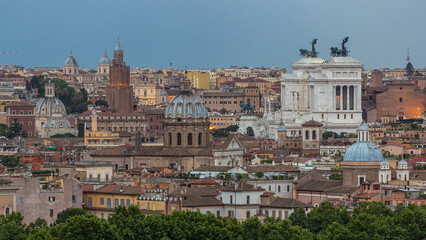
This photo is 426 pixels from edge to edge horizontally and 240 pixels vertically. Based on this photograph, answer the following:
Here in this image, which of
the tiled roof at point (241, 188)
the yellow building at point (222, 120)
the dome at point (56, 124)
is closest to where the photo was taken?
the tiled roof at point (241, 188)

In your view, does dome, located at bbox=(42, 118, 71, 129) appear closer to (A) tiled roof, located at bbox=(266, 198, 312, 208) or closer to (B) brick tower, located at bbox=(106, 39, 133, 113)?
(B) brick tower, located at bbox=(106, 39, 133, 113)

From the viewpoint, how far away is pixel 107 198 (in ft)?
280

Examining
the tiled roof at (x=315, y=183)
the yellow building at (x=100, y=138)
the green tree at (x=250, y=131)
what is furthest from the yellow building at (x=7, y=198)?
the green tree at (x=250, y=131)

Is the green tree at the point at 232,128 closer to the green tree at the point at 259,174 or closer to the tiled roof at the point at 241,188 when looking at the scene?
the green tree at the point at 259,174

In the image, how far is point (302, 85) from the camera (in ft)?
523

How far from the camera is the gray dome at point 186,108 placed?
114938 mm

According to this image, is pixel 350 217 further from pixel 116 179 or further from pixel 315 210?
pixel 116 179

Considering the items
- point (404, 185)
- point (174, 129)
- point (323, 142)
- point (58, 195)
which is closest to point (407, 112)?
point (323, 142)

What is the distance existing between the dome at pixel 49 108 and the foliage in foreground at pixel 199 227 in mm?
95104

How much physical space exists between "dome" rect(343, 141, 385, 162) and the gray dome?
22.1 metres

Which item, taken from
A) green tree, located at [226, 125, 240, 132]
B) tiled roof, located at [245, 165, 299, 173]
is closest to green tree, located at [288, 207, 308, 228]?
tiled roof, located at [245, 165, 299, 173]

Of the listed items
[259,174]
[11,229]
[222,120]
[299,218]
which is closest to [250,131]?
A: [222,120]

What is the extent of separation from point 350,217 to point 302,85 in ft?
268

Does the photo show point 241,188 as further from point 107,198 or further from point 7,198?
point 7,198
